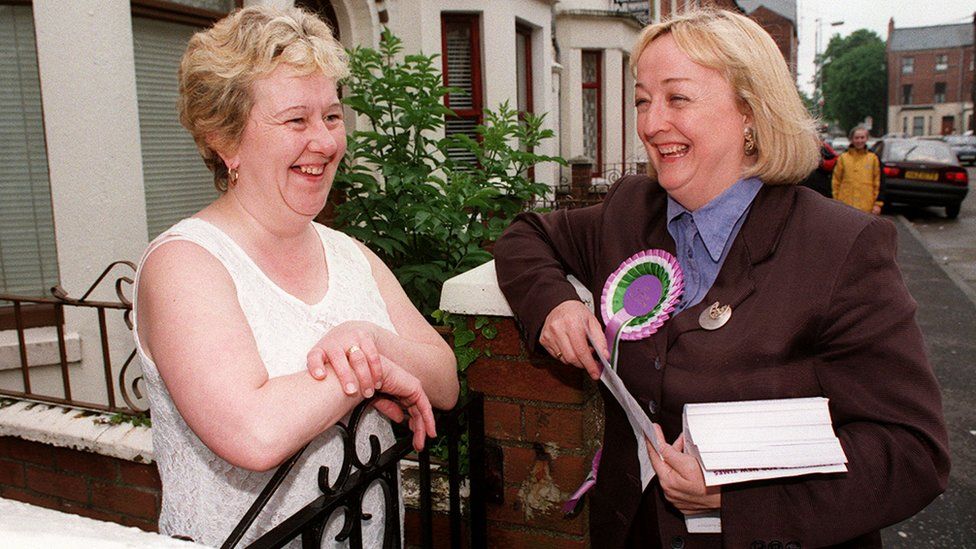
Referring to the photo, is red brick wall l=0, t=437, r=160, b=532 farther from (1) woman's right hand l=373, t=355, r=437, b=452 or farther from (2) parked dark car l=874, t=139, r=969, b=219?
(2) parked dark car l=874, t=139, r=969, b=219

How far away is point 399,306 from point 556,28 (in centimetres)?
1408

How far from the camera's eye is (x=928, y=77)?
8281 centimetres

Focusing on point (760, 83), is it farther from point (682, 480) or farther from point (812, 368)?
point (682, 480)

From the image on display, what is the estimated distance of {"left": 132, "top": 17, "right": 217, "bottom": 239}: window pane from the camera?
4.86m

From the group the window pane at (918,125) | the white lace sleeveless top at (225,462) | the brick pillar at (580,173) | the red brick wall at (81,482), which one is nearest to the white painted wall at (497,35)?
the brick pillar at (580,173)

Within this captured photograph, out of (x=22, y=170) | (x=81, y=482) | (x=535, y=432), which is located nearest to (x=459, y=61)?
(x=22, y=170)

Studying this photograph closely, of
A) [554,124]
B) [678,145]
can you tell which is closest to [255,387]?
[678,145]

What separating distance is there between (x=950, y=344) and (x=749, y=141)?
633cm

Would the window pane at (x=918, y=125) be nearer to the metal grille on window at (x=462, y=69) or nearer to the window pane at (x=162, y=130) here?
the metal grille on window at (x=462, y=69)

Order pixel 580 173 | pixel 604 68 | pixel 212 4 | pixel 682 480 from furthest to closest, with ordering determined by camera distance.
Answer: pixel 604 68 → pixel 580 173 → pixel 212 4 → pixel 682 480

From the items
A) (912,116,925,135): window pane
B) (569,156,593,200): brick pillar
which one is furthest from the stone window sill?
(912,116,925,135): window pane

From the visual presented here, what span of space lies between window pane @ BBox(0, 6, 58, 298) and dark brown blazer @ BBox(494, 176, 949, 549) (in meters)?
4.03

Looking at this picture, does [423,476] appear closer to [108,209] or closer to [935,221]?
[108,209]

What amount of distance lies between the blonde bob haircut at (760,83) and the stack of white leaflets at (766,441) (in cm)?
57
